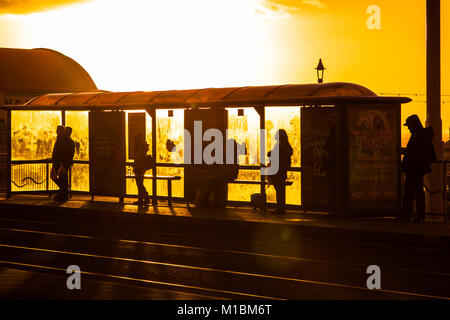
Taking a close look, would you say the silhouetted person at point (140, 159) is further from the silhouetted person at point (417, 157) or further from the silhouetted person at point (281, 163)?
the silhouetted person at point (417, 157)

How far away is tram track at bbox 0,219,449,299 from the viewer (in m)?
9.45

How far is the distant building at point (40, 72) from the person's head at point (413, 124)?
2830 centimetres

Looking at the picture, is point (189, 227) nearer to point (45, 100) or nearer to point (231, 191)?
point (231, 191)

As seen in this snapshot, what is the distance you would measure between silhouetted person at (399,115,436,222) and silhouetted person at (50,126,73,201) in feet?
26.7

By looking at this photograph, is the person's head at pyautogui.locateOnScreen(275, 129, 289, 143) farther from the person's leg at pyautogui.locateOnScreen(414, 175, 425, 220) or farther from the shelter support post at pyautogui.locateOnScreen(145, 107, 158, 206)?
the shelter support post at pyautogui.locateOnScreen(145, 107, 158, 206)

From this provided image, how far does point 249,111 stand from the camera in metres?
18.1

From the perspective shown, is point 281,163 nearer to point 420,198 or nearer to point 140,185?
point 420,198

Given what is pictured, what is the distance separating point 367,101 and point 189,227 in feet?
13.0

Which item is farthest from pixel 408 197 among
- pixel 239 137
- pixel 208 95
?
pixel 208 95

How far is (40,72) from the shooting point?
45.5 m

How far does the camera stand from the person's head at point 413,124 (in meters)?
15.2

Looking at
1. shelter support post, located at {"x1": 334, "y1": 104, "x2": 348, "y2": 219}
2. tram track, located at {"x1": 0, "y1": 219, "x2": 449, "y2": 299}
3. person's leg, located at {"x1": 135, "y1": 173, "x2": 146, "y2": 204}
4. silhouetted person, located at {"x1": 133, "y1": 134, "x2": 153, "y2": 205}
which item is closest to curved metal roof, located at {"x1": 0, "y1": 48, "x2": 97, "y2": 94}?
person's leg, located at {"x1": 135, "y1": 173, "x2": 146, "y2": 204}

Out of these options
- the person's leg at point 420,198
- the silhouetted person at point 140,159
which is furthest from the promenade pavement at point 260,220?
the silhouetted person at point 140,159

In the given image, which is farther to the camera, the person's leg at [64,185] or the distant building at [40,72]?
the distant building at [40,72]
